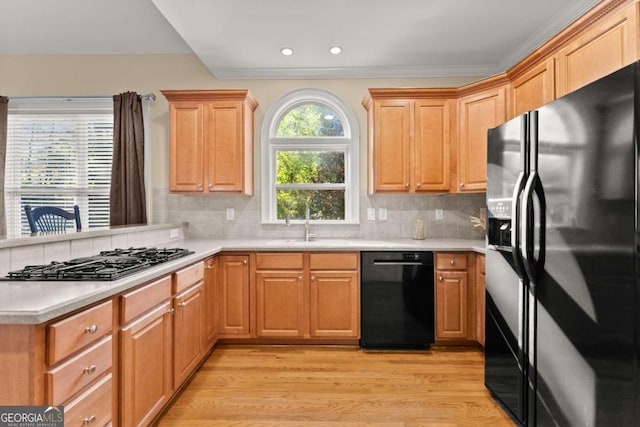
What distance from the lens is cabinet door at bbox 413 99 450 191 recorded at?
11.0ft

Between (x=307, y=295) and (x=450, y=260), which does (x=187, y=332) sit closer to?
(x=307, y=295)

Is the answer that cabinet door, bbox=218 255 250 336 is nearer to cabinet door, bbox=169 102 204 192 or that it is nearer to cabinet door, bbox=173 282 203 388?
cabinet door, bbox=173 282 203 388

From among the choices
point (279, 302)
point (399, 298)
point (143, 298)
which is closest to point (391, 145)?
point (399, 298)

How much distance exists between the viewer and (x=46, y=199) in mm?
3885

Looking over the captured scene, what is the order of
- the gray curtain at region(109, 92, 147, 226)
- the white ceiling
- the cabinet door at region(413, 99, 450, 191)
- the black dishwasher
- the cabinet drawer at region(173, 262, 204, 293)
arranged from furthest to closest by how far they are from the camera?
the gray curtain at region(109, 92, 147, 226) < the cabinet door at region(413, 99, 450, 191) < the black dishwasher < the white ceiling < the cabinet drawer at region(173, 262, 204, 293)

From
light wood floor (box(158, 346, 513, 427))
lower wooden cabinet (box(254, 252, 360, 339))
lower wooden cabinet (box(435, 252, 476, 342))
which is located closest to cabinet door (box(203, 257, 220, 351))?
light wood floor (box(158, 346, 513, 427))

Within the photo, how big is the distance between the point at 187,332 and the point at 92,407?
3.21ft

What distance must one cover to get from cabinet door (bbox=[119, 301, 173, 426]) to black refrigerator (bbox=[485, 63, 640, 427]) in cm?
193

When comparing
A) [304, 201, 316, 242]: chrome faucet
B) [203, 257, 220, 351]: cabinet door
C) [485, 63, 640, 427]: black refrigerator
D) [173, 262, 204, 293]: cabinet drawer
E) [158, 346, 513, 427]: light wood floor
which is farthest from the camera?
[304, 201, 316, 242]: chrome faucet

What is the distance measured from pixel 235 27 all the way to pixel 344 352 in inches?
112

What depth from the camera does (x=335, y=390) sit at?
239cm

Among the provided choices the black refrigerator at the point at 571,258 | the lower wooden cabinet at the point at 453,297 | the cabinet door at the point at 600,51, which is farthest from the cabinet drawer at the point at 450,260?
the cabinet door at the point at 600,51

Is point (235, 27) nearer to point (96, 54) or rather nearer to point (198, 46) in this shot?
point (198, 46)

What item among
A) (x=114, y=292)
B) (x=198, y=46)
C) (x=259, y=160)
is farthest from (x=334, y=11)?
(x=114, y=292)
